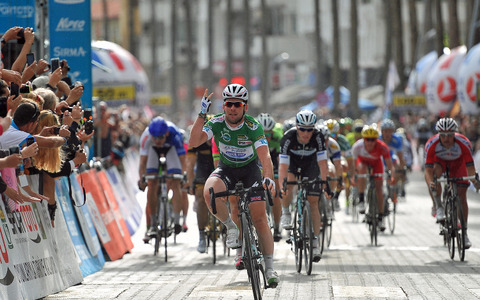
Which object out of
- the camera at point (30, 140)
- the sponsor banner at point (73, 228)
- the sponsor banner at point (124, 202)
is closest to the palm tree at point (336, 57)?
the sponsor banner at point (124, 202)

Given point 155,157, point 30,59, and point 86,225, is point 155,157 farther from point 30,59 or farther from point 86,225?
point 30,59

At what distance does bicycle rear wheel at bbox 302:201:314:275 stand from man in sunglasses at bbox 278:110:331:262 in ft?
1.35

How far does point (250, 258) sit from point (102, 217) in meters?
5.38

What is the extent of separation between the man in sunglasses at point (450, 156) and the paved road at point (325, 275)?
0.98 meters

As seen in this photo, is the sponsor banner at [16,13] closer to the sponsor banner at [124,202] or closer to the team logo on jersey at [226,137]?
the team logo on jersey at [226,137]

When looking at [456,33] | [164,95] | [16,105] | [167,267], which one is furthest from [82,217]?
[164,95]

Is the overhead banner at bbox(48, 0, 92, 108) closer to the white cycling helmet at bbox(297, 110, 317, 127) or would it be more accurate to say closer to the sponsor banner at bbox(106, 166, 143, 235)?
the sponsor banner at bbox(106, 166, 143, 235)

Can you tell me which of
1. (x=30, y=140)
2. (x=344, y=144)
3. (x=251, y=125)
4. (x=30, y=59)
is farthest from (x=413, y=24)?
(x=30, y=140)

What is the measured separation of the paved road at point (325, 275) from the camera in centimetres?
1245

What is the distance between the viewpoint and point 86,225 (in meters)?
15.1

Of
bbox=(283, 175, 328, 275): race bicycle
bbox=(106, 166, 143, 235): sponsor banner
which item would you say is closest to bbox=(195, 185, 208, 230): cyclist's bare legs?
bbox=(283, 175, 328, 275): race bicycle

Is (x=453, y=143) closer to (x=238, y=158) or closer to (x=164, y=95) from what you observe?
(x=238, y=158)

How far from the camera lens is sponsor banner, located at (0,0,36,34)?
15.7 m

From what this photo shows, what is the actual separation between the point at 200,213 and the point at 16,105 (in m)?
6.56
